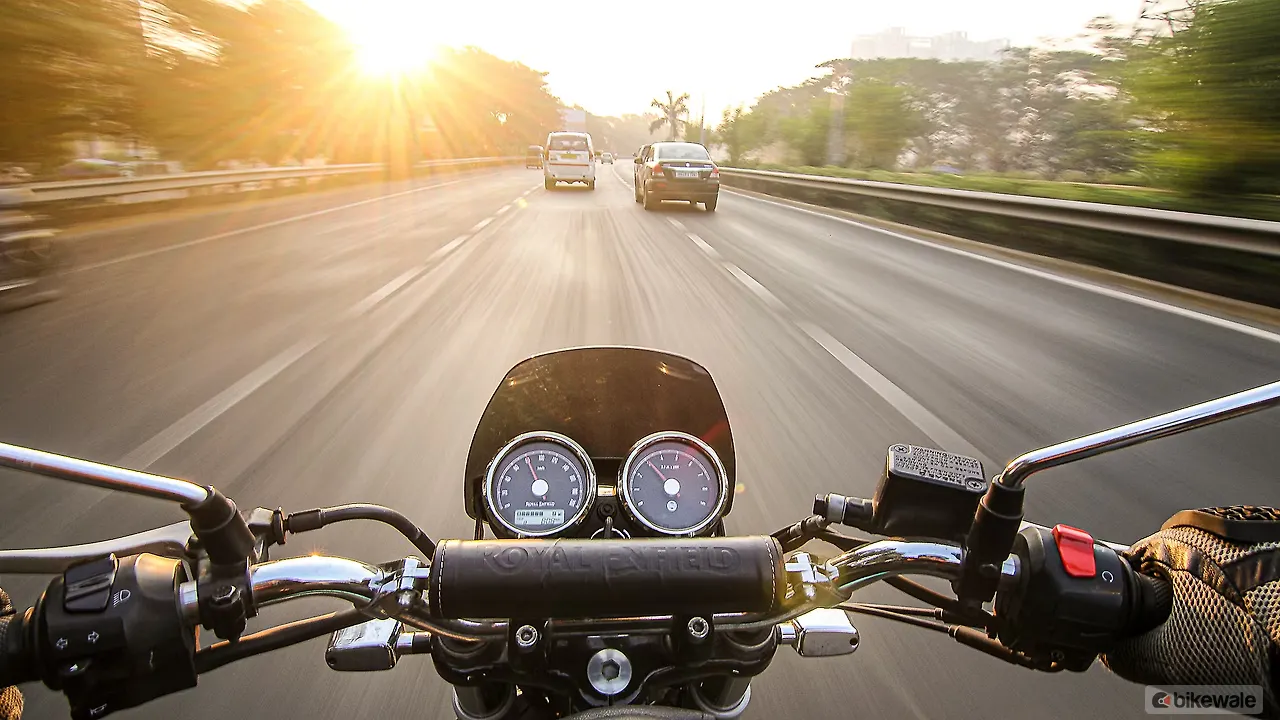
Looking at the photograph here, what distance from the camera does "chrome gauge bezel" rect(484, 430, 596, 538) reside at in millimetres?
1646

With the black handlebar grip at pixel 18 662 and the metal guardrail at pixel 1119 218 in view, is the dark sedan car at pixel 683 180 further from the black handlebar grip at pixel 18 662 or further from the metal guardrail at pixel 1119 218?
the black handlebar grip at pixel 18 662

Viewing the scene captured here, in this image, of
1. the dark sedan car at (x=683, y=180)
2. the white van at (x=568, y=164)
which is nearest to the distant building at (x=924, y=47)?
the white van at (x=568, y=164)

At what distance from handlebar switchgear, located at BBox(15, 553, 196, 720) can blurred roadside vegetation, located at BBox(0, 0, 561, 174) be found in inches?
574

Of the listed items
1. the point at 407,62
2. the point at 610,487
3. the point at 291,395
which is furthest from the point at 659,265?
the point at 407,62

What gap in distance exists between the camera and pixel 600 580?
1121 millimetres

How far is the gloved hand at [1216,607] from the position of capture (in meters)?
1.07

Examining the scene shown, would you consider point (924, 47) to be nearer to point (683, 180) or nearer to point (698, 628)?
point (683, 180)

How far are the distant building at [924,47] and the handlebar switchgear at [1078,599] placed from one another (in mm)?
65416

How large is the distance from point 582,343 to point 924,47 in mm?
69776

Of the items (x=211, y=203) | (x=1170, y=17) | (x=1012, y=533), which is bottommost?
(x=211, y=203)

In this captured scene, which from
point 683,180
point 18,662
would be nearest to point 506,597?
point 18,662

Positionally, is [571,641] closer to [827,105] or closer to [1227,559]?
[1227,559]

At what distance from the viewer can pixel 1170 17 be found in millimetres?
11359

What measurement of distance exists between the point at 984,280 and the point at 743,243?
4.57 m
